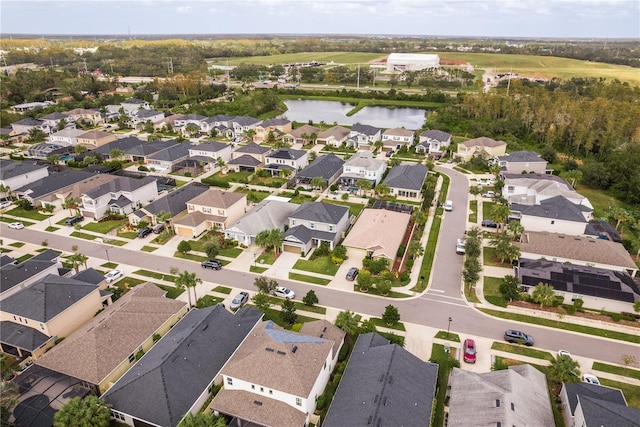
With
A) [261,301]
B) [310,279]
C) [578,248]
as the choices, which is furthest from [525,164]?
[261,301]

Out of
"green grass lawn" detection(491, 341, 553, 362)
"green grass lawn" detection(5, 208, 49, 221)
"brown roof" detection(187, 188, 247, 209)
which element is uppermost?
"brown roof" detection(187, 188, 247, 209)

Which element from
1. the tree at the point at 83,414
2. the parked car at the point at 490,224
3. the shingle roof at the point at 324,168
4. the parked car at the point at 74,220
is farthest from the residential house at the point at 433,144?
the tree at the point at 83,414

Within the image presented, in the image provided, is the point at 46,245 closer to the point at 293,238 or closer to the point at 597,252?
the point at 293,238

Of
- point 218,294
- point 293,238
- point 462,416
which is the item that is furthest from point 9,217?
point 462,416

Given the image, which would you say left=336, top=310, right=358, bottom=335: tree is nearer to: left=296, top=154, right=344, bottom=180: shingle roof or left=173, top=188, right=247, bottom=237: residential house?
left=173, top=188, right=247, bottom=237: residential house

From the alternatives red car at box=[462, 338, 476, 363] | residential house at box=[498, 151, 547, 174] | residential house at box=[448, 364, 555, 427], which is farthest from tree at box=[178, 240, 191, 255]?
residential house at box=[498, 151, 547, 174]

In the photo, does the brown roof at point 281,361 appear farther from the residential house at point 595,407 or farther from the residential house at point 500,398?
the residential house at point 595,407
